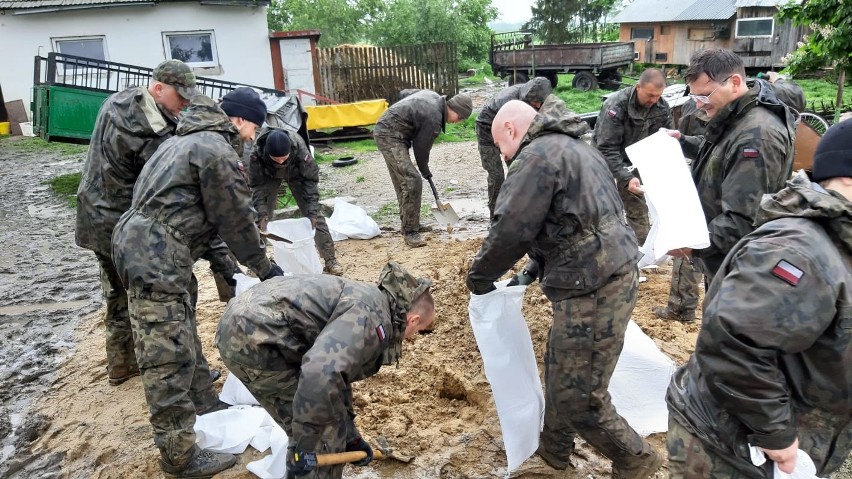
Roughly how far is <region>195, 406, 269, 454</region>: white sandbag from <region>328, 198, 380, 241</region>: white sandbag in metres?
3.57

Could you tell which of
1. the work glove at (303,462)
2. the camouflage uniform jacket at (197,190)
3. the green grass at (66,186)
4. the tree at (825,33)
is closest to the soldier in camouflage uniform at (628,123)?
the camouflage uniform jacket at (197,190)

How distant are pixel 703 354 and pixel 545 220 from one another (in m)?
1.07

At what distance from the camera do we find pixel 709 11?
78.8ft

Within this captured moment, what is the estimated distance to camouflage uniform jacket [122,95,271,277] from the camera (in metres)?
3.12

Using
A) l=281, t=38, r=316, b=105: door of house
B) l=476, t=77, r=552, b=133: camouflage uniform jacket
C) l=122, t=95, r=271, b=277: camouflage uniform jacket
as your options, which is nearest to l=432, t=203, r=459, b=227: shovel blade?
l=476, t=77, r=552, b=133: camouflage uniform jacket

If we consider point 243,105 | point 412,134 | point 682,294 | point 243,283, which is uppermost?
point 243,105

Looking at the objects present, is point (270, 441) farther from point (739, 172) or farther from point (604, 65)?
point (604, 65)

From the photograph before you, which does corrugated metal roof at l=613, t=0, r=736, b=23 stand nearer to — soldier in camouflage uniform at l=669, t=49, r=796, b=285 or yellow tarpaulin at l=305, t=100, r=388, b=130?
yellow tarpaulin at l=305, t=100, r=388, b=130

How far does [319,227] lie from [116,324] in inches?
85.9

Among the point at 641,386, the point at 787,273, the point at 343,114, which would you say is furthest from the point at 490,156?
the point at 343,114

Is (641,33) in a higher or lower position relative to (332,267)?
higher

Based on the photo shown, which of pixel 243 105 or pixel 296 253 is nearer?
pixel 243 105

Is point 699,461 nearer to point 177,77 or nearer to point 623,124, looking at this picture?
point 177,77

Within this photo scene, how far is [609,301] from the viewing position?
2.78m
